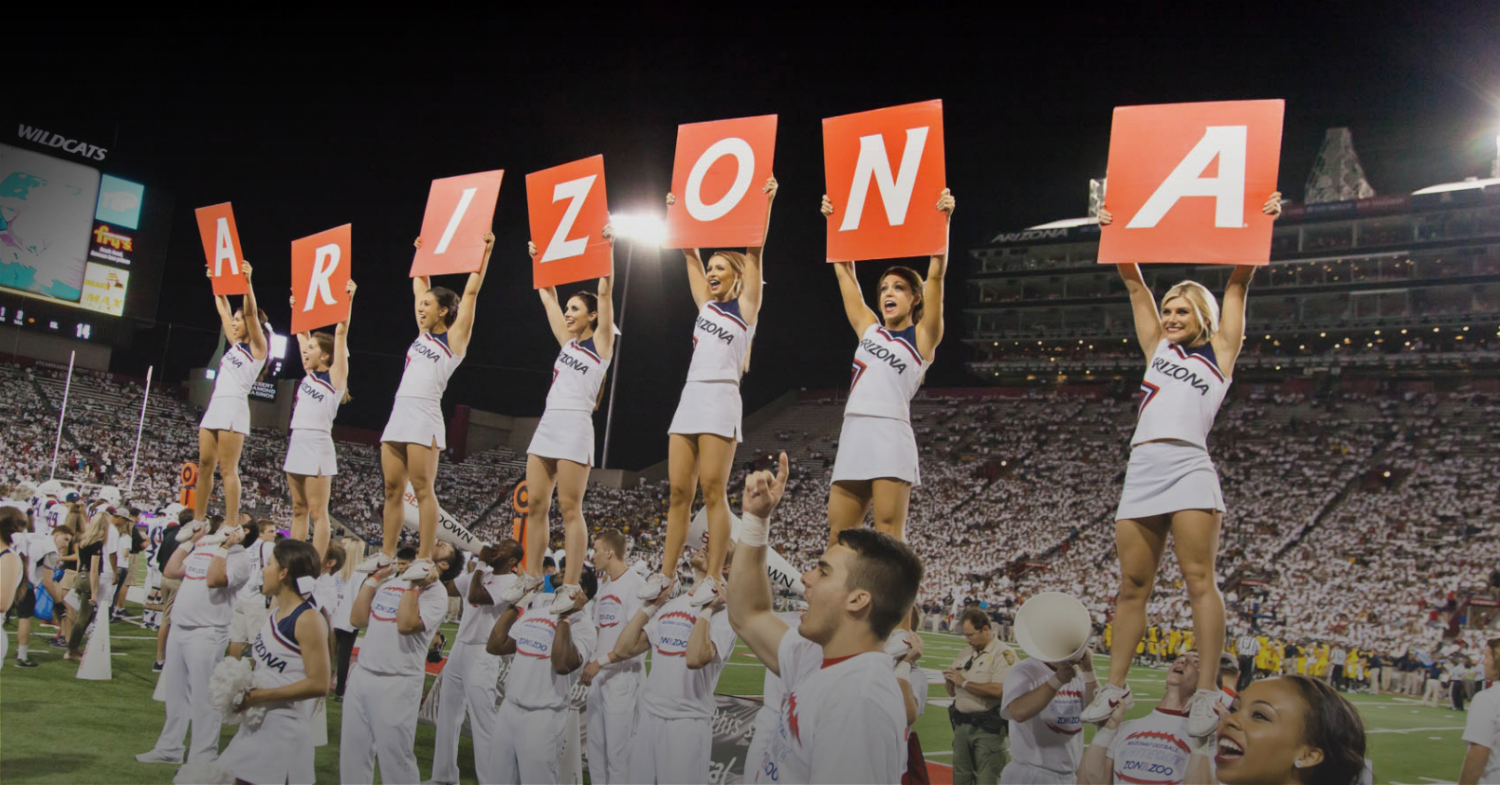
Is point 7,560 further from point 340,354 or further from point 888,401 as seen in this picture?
point 888,401

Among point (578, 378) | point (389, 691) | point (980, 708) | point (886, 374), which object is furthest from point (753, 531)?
point (389, 691)

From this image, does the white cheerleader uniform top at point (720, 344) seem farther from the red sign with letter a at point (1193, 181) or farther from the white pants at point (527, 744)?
the white pants at point (527, 744)

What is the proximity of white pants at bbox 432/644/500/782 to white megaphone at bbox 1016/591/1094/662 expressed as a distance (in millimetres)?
4068

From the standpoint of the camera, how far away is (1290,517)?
111 feet

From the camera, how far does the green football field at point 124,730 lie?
7605 millimetres

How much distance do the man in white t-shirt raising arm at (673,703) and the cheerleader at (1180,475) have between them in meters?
2.70

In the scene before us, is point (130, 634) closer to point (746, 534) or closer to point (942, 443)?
point (746, 534)

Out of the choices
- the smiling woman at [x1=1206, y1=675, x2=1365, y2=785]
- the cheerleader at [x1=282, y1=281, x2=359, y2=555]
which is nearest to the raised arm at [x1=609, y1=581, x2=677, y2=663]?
the cheerleader at [x1=282, y1=281, x2=359, y2=555]

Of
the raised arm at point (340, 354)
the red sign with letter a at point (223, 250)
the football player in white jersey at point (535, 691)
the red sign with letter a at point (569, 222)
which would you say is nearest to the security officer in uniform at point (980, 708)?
the football player in white jersey at point (535, 691)

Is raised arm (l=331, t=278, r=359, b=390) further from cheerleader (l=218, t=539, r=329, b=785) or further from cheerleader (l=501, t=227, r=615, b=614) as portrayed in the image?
cheerleader (l=218, t=539, r=329, b=785)

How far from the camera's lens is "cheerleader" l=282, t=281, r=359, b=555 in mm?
9125

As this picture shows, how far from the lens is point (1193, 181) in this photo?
18.2ft

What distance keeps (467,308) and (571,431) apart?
162cm

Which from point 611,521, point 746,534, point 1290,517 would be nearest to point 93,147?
point 611,521
